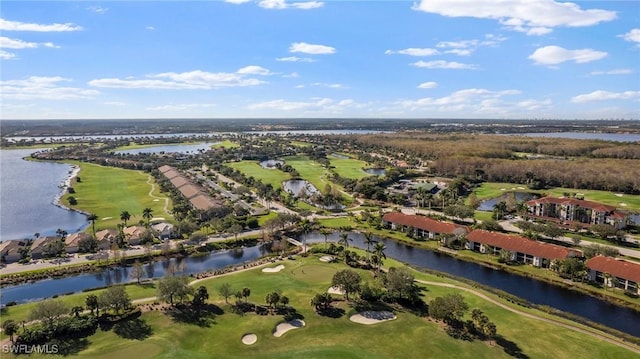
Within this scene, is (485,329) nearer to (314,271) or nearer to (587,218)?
(314,271)

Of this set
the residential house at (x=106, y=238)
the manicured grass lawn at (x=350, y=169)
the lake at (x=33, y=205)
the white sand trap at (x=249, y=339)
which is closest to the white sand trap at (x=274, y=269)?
the white sand trap at (x=249, y=339)

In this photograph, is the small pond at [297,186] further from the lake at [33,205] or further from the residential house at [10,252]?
the residential house at [10,252]

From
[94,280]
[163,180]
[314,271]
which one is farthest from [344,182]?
[94,280]

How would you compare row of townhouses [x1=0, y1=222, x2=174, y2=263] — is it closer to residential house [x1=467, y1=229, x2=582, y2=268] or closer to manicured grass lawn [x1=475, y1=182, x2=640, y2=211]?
residential house [x1=467, y1=229, x2=582, y2=268]

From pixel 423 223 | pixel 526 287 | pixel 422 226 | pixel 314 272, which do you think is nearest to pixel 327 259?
pixel 314 272

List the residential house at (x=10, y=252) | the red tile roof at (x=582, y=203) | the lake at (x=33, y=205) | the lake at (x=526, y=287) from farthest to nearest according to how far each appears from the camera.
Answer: the lake at (x=33, y=205) < the red tile roof at (x=582, y=203) < the residential house at (x=10, y=252) < the lake at (x=526, y=287)

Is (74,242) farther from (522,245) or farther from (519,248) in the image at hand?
(522,245)

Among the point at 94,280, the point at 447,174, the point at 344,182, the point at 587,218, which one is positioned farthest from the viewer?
the point at 447,174
